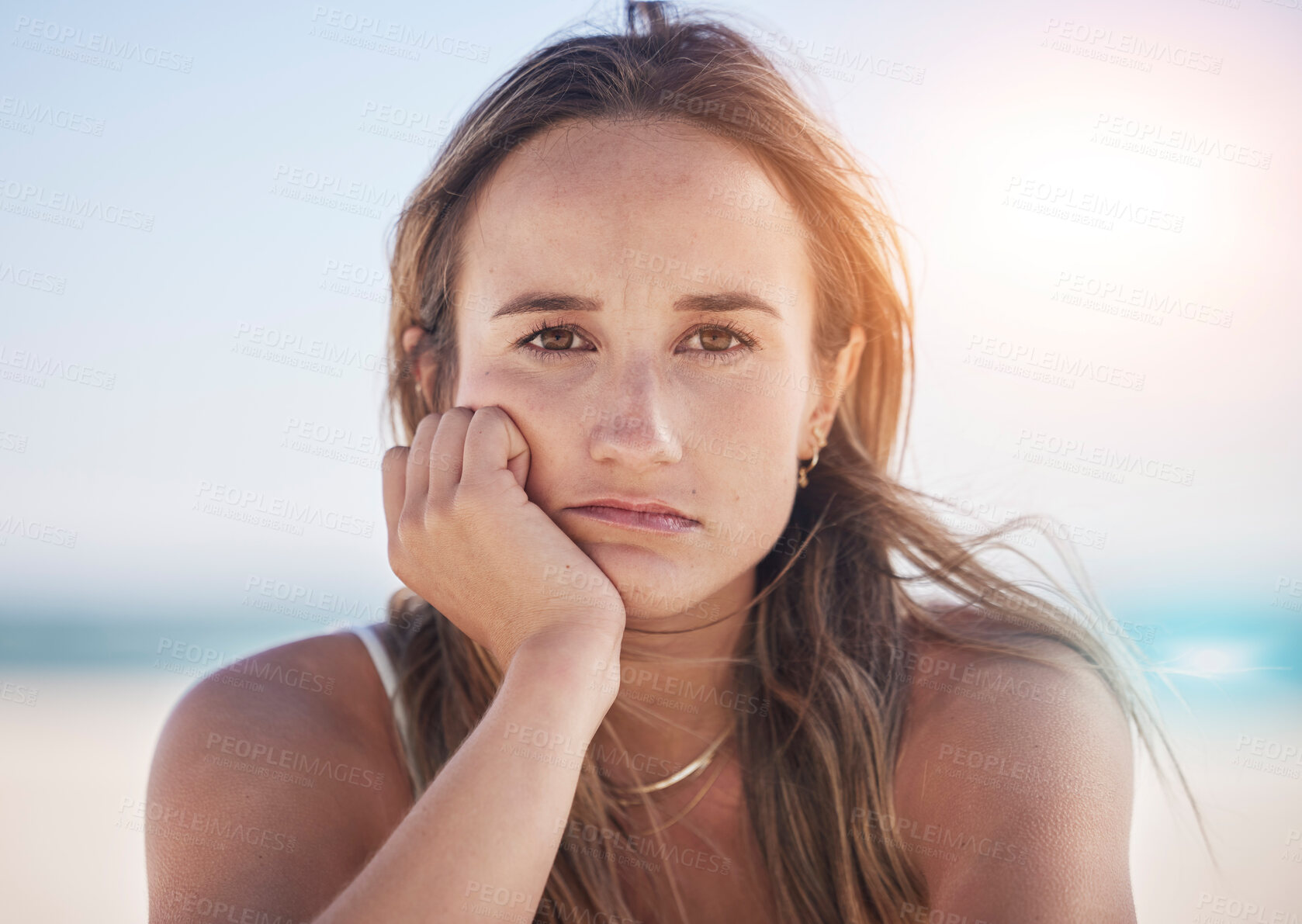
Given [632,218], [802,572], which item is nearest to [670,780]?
[802,572]

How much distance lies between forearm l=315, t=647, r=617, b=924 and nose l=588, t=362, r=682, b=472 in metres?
0.50

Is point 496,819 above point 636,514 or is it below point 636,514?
below

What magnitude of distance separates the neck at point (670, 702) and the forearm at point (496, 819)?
2.87ft

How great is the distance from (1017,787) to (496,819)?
3.92 feet

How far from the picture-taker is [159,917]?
7.06 ft

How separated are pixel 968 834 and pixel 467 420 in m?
1.59

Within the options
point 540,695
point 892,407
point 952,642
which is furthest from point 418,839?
point 892,407

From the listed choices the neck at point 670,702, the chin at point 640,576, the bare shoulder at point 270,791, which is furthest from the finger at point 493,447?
the bare shoulder at point 270,791

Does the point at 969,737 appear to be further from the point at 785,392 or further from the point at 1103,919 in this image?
the point at 785,392

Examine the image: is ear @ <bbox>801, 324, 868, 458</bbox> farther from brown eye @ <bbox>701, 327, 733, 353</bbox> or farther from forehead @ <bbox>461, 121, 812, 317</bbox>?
brown eye @ <bbox>701, 327, 733, 353</bbox>

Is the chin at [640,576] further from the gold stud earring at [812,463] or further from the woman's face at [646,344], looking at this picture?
the gold stud earring at [812,463]

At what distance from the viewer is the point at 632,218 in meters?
2.24

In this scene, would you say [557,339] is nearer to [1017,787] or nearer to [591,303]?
[591,303]

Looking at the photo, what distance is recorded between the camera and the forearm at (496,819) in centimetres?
161
